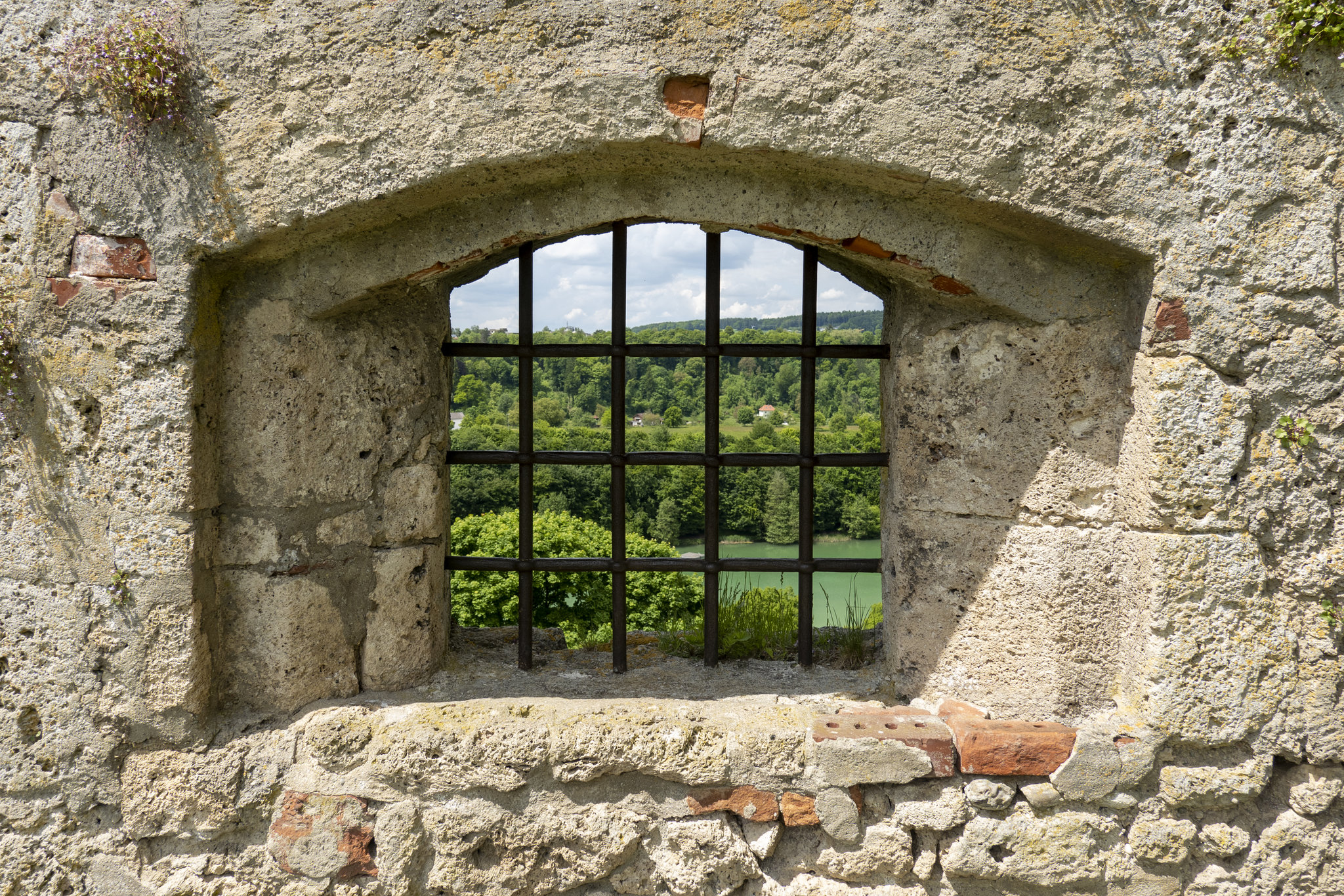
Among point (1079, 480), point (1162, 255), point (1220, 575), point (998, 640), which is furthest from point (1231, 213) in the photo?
point (998, 640)

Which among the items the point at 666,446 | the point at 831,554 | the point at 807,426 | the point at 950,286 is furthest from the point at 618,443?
the point at 666,446

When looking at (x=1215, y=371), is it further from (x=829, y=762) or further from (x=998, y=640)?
(x=829, y=762)

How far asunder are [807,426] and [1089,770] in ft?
3.51

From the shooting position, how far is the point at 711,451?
2213 millimetres

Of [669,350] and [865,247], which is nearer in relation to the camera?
[865,247]

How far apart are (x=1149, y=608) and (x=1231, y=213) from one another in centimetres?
87

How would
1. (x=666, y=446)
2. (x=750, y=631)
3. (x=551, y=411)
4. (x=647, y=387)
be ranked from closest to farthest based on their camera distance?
(x=750, y=631)
(x=666, y=446)
(x=647, y=387)
(x=551, y=411)

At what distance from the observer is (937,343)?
2.05 m

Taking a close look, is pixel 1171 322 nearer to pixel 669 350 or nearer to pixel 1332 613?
pixel 1332 613

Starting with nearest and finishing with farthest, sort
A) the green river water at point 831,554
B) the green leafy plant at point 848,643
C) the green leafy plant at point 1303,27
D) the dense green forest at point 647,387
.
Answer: the green leafy plant at point 1303,27 → the green leafy plant at point 848,643 → the green river water at point 831,554 → the dense green forest at point 647,387

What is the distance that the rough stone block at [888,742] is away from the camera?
74.3 inches

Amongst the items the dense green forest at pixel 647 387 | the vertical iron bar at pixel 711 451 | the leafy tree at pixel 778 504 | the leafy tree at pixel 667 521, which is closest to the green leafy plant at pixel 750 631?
the vertical iron bar at pixel 711 451

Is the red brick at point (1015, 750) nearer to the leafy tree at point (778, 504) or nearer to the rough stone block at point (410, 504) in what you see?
the rough stone block at point (410, 504)

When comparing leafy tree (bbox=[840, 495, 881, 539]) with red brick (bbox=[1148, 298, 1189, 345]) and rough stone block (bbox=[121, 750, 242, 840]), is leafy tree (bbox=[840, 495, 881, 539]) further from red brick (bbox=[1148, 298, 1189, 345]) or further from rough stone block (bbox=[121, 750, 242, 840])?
rough stone block (bbox=[121, 750, 242, 840])
